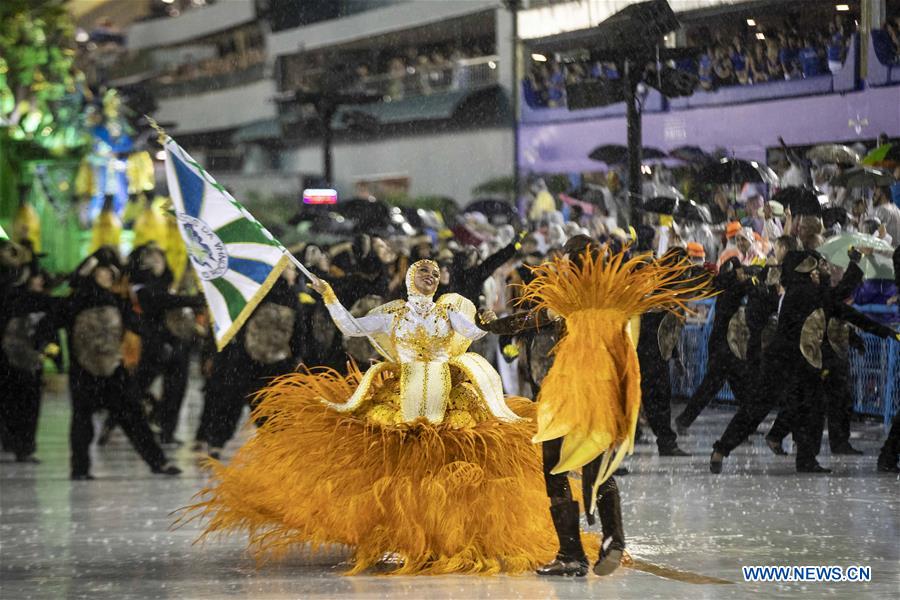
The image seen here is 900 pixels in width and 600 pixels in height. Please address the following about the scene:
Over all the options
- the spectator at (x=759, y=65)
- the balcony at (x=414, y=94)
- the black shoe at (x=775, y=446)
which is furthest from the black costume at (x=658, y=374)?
the balcony at (x=414, y=94)

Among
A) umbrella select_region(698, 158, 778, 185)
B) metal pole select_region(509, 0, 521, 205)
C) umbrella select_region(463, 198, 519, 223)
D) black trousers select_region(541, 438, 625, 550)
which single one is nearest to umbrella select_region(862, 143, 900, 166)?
umbrella select_region(698, 158, 778, 185)

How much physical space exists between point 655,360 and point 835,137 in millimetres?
2025

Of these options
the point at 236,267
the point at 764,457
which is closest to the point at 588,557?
the point at 236,267

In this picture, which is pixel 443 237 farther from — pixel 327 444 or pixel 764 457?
pixel 327 444

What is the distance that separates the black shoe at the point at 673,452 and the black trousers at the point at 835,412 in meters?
0.62

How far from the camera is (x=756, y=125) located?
12148 mm

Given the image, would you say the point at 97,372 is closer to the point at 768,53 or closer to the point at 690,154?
the point at 690,154

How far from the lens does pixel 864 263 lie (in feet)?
36.2

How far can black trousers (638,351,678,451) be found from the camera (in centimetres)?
1141

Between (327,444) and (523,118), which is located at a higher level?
(523,118)

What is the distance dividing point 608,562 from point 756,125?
6.01 meters

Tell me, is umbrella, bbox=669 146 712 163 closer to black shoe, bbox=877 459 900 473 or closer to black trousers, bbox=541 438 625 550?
black shoe, bbox=877 459 900 473

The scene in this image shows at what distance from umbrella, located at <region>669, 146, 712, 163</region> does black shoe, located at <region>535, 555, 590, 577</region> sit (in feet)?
19.9

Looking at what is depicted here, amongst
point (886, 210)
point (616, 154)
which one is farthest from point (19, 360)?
point (886, 210)
